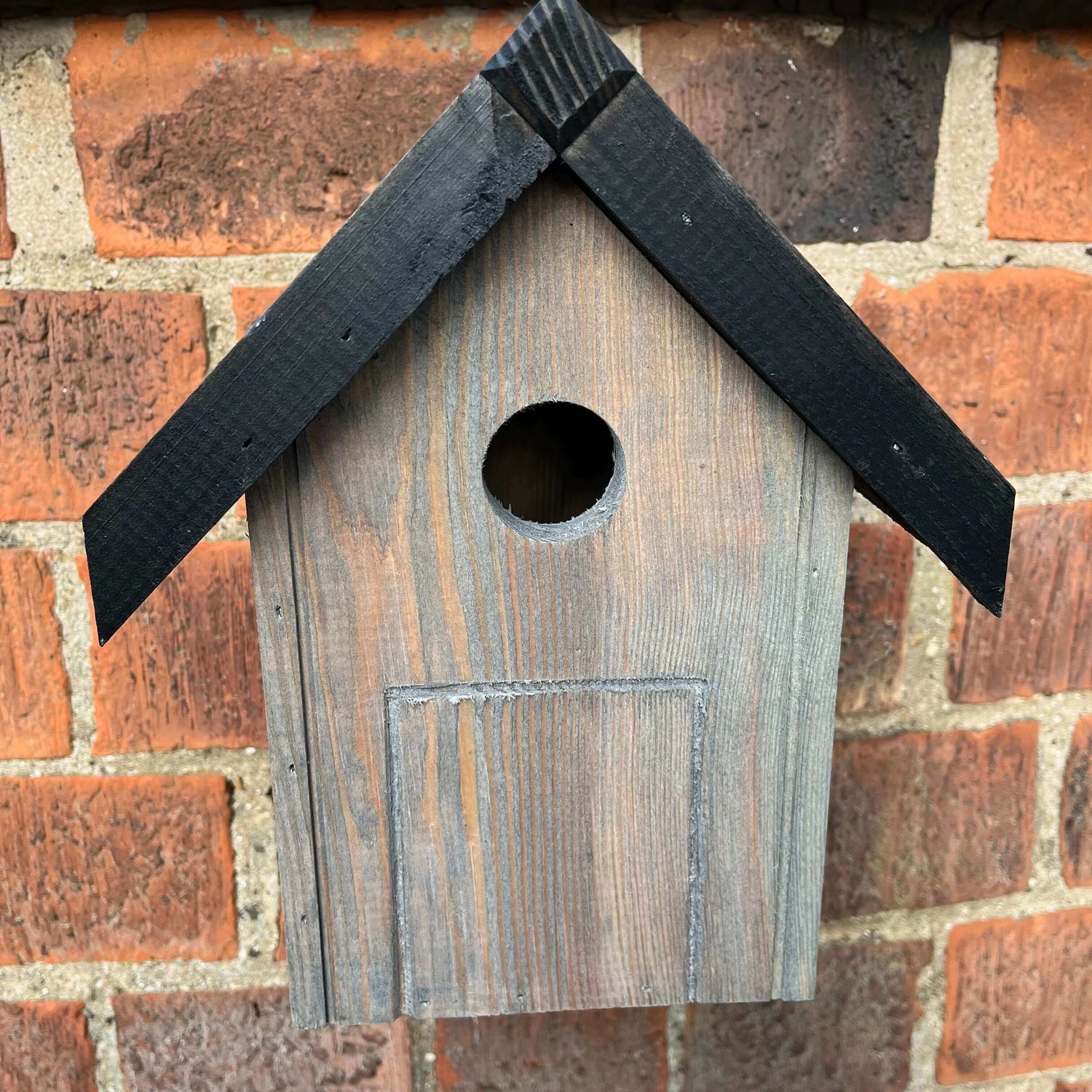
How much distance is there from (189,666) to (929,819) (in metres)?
0.58

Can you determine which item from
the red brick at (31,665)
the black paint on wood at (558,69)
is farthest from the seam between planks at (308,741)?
the red brick at (31,665)

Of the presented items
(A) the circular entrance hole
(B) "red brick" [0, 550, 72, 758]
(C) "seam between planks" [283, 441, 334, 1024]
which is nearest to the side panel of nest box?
(C) "seam between planks" [283, 441, 334, 1024]

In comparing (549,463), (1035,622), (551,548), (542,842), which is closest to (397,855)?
(542,842)

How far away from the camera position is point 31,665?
650mm

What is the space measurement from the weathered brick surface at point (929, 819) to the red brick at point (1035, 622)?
0.04m

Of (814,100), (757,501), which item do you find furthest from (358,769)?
(814,100)

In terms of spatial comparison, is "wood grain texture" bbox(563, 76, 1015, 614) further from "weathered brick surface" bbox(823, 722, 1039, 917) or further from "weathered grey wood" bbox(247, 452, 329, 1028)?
"weathered brick surface" bbox(823, 722, 1039, 917)

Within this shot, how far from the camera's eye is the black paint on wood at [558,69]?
1.16 ft

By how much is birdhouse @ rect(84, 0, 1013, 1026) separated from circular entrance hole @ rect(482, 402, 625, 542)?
180mm

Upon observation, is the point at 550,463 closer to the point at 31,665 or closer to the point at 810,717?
the point at 810,717

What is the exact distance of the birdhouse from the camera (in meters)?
0.38

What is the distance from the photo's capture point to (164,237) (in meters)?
0.61

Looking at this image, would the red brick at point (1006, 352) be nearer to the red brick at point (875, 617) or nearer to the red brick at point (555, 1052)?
the red brick at point (875, 617)

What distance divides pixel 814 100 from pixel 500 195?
358mm
